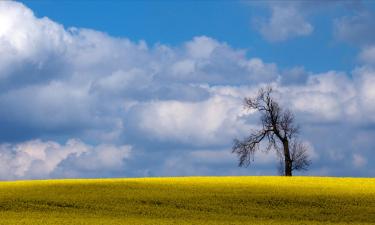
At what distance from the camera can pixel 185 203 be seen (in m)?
37.7

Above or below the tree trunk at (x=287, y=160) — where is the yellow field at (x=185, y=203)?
below

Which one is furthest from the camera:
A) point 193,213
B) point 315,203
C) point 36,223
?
point 315,203

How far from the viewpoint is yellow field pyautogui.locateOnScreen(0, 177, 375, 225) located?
32688mm

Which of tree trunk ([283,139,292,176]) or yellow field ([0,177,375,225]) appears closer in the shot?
yellow field ([0,177,375,225])

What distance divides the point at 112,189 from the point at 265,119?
61.5 ft

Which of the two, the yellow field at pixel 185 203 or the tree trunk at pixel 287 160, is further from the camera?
the tree trunk at pixel 287 160

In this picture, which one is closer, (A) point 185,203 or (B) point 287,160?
(A) point 185,203

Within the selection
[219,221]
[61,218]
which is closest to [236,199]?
[219,221]

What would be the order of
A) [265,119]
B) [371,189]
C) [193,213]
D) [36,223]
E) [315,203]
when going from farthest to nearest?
[265,119] → [371,189] → [315,203] → [193,213] → [36,223]

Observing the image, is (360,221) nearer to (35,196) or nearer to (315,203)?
Result: (315,203)

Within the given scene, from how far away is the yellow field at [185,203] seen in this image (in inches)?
1287

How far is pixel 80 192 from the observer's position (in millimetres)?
41938

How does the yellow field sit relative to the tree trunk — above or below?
below

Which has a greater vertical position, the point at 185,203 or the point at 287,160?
the point at 287,160
